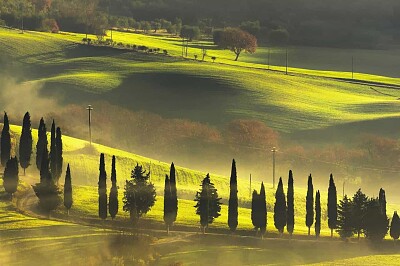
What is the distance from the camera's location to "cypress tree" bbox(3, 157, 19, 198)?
322 feet

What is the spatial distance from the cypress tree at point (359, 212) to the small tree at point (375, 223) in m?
0.48

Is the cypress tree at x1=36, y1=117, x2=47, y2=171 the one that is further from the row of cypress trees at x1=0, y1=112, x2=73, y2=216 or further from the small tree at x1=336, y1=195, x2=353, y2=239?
the small tree at x1=336, y1=195, x2=353, y2=239

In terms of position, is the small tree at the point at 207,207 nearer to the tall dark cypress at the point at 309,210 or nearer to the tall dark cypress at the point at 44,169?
the tall dark cypress at the point at 309,210

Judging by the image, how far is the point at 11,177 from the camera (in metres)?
99.3

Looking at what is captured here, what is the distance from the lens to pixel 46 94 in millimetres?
184750

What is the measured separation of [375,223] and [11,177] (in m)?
44.7

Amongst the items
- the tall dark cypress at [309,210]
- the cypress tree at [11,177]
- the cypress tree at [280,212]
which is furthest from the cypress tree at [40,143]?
the tall dark cypress at [309,210]

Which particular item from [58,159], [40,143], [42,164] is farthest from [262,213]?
[40,143]

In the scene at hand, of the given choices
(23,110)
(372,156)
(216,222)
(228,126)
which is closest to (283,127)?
(228,126)

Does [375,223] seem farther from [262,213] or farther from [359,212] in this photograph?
[262,213]

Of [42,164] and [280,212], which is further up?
[42,164]

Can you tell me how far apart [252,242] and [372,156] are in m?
65.5

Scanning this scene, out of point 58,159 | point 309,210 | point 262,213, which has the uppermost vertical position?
point 58,159

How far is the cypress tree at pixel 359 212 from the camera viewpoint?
9756 centimetres
